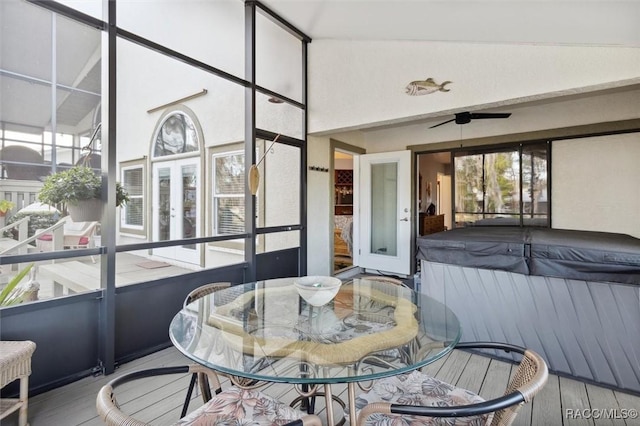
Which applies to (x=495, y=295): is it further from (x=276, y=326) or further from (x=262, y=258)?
(x=262, y=258)

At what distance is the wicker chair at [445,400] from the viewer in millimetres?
1015

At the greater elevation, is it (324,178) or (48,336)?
(324,178)

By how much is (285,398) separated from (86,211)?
79.1 inches

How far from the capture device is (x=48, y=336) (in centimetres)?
215

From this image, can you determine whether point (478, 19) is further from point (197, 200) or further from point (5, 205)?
point (197, 200)

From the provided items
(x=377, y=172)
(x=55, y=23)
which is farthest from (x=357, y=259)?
(x=55, y=23)

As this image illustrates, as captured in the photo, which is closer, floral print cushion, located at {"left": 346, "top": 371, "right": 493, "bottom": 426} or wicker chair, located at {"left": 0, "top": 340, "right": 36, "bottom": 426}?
floral print cushion, located at {"left": 346, "top": 371, "right": 493, "bottom": 426}

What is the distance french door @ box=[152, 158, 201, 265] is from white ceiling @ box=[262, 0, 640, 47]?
3179 millimetres

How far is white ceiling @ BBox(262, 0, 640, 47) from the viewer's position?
76.7 inches

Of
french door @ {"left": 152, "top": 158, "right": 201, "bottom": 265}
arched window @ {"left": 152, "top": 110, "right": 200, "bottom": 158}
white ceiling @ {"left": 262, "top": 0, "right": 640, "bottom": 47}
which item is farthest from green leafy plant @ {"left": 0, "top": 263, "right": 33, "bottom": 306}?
arched window @ {"left": 152, "top": 110, "right": 200, "bottom": 158}

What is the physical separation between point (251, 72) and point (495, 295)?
10.9ft

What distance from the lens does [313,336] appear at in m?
1.45

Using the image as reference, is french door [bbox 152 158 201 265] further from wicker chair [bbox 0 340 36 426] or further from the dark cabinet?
the dark cabinet

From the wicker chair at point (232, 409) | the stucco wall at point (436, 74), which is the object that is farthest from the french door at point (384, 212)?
the wicker chair at point (232, 409)
